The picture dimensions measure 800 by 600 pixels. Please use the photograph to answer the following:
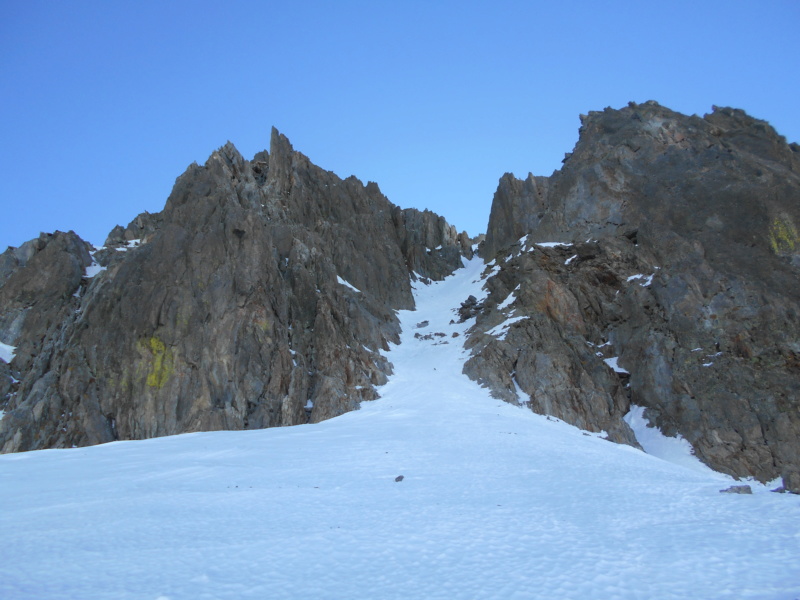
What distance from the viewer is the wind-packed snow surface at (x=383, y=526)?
6.89 metres

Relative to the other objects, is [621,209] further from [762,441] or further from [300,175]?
A: [300,175]

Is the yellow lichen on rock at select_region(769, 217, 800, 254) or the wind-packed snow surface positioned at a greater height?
the yellow lichen on rock at select_region(769, 217, 800, 254)

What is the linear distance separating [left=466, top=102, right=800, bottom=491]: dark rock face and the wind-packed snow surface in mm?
16566

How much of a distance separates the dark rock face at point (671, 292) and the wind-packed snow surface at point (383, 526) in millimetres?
16566

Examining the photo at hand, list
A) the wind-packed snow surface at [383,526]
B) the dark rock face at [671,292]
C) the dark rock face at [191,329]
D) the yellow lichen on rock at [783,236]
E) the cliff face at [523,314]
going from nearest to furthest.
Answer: the wind-packed snow surface at [383,526], the dark rock face at [671,292], the cliff face at [523,314], the dark rock face at [191,329], the yellow lichen on rock at [783,236]

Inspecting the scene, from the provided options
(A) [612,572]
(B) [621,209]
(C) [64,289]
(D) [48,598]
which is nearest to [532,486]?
(A) [612,572]

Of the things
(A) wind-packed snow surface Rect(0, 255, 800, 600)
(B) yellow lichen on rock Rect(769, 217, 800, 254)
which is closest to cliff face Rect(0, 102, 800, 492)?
(B) yellow lichen on rock Rect(769, 217, 800, 254)

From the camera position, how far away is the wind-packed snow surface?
6.89 metres

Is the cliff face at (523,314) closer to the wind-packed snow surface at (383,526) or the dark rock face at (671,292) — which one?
the dark rock face at (671,292)

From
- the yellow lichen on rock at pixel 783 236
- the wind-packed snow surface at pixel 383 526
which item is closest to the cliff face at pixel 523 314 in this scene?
the yellow lichen on rock at pixel 783 236

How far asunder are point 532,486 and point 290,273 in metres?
31.9

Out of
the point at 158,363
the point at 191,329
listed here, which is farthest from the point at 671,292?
the point at 158,363

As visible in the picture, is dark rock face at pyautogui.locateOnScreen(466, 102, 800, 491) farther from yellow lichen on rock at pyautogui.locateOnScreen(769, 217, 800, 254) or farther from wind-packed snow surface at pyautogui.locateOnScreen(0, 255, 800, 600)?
wind-packed snow surface at pyautogui.locateOnScreen(0, 255, 800, 600)

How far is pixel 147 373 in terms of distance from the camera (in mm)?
34375
